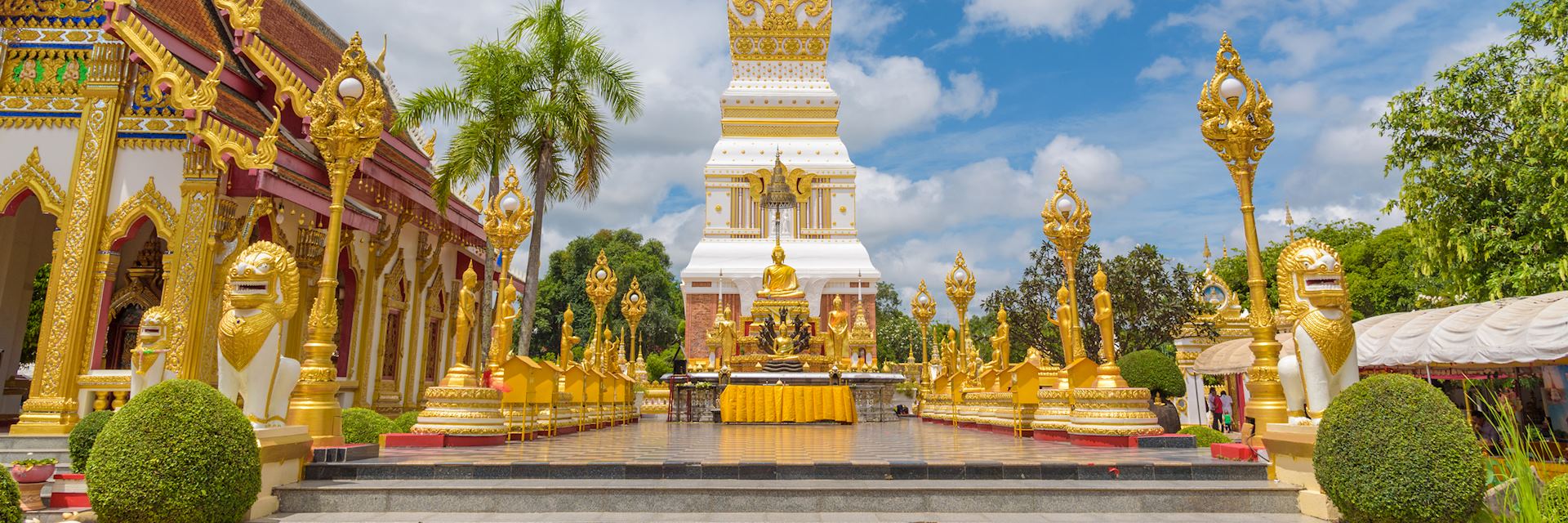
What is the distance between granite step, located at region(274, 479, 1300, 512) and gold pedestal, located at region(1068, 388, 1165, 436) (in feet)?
9.93

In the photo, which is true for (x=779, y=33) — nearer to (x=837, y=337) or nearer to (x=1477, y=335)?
(x=837, y=337)

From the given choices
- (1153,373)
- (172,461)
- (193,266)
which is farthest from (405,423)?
(1153,373)

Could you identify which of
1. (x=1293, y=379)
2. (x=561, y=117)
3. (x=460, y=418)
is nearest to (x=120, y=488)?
(x=460, y=418)

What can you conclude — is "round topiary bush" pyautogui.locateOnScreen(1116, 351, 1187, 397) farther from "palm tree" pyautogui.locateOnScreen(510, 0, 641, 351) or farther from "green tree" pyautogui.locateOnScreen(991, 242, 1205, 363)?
"palm tree" pyautogui.locateOnScreen(510, 0, 641, 351)

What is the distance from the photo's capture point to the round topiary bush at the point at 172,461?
477 centimetres

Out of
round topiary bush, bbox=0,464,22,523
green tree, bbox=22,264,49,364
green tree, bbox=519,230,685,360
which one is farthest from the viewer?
green tree, bbox=519,230,685,360

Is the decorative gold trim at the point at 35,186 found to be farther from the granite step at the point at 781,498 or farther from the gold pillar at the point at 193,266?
the granite step at the point at 781,498

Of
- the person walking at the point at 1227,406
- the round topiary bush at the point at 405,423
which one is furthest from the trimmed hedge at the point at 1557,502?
the person walking at the point at 1227,406

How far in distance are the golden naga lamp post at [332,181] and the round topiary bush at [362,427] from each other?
197 centimetres

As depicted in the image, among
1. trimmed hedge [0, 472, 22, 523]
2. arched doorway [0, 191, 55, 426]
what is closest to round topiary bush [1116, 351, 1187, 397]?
trimmed hedge [0, 472, 22, 523]

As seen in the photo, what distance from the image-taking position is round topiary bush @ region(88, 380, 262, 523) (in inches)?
188

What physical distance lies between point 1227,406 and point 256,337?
20.7 metres

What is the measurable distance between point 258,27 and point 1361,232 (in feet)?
148

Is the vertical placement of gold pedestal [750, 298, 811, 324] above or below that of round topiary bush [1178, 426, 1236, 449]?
above
